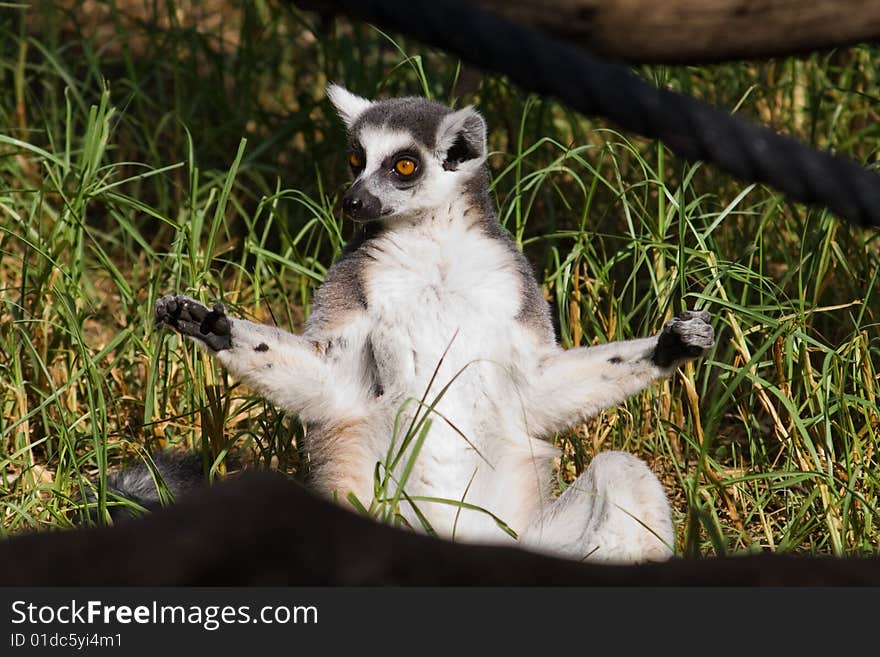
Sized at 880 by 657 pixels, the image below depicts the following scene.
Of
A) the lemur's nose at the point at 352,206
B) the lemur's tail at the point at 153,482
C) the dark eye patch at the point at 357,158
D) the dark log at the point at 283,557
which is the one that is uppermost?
the dark eye patch at the point at 357,158

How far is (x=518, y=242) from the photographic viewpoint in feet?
14.3

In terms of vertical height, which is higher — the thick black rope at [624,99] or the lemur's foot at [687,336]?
the lemur's foot at [687,336]

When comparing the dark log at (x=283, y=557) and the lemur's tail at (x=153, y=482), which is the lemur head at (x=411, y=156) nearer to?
the lemur's tail at (x=153, y=482)

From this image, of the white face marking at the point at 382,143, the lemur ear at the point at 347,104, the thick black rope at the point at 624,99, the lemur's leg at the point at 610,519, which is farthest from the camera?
the lemur ear at the point at 347,104

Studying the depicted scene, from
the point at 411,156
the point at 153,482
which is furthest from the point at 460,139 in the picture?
the point at 153,482

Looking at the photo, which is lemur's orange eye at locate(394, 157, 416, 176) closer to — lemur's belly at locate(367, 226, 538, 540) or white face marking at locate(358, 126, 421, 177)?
white face marking at locate(358, 126, 421, 177)

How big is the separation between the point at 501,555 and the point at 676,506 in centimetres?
270

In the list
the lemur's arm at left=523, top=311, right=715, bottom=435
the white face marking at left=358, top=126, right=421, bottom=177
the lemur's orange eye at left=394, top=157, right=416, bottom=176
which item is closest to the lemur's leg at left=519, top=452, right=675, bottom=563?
the lemur's arm at left=523, top=311, right=715, bottom=435

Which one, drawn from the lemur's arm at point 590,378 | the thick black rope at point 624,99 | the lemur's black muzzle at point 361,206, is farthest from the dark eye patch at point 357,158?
the thick black rope at point 624,99

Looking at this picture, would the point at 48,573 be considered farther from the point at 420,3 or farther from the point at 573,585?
the point at 420,3

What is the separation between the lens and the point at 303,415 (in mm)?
3543

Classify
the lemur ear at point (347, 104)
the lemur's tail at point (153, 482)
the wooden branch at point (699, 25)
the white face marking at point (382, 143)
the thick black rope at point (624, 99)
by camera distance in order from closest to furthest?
1. the thick black rope at point (624, 99)
2. the wooden branch at point (699, 25)
3. the lemur's tail at point (153, 482)
4. the white face marking at point (382, 143)
5. the lemur ear at point (347, 104)

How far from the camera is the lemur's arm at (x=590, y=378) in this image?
3.51 m

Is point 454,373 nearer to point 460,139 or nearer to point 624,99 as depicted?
point 460,139
